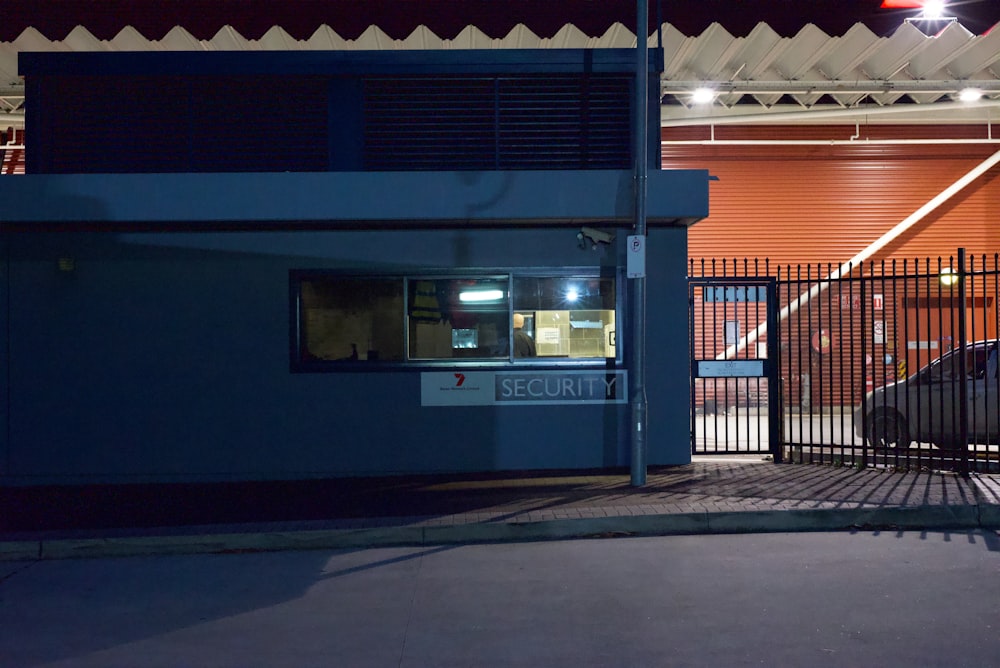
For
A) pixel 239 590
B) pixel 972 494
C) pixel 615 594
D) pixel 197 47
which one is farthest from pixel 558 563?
pixel 197 47

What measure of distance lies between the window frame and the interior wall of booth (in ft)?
0.25

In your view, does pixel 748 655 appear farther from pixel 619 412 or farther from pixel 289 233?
pixel 289 233

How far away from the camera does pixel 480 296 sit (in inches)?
427

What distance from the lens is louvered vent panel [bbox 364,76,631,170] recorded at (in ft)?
A: 36.0

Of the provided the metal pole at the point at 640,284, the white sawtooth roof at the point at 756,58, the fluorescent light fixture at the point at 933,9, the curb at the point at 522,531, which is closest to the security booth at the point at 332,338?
the metal pole at the point at 640,284

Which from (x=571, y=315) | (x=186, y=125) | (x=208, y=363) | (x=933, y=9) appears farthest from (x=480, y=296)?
(x=933, y=9)

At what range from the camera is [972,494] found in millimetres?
8797

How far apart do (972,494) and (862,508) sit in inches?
57.1

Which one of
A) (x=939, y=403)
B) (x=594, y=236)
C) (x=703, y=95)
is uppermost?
(x=703, y=95)

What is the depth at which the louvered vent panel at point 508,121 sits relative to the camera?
1098cm

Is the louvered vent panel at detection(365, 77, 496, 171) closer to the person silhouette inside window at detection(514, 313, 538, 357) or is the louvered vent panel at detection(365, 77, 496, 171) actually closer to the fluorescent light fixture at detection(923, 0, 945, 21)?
the person silhouette inside window at detection(514, 313, 538, 357)

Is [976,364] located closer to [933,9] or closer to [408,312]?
[933,9]

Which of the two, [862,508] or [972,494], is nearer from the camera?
[862,508]

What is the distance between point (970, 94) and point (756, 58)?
15.7 feet
